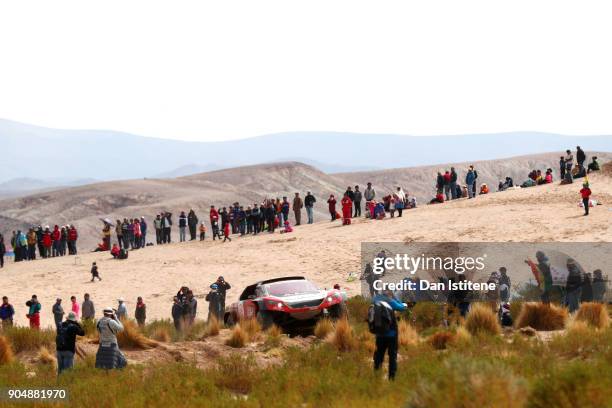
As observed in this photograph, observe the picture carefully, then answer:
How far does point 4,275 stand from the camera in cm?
3722

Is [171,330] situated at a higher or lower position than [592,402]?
lower

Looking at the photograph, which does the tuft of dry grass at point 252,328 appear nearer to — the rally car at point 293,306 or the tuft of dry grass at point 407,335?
the rally car at point 293,306

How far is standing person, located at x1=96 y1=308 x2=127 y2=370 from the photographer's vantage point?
12859 millimetres

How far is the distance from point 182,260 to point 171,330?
56.7 ft

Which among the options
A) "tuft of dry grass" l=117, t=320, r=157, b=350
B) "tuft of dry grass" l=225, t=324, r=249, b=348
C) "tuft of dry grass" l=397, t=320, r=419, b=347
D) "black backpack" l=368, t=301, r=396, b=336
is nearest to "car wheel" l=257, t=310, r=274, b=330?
"tuft of dry grass" l=225, t=324, r=249, b=348

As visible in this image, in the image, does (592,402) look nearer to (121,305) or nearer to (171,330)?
(171,330)

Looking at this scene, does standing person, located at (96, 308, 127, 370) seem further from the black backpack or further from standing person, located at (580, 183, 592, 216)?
standing person, located at (580, 183, 592, 216)

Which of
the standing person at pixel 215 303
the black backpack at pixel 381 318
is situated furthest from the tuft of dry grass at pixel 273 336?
the standing person at pixel 215 303

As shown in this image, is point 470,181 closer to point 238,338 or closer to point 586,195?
point 586,195

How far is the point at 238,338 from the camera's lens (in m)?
15.9

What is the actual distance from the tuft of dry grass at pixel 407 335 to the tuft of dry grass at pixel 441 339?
36 cm

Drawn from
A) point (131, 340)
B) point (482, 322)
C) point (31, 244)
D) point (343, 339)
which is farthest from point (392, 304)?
point (31, 244)

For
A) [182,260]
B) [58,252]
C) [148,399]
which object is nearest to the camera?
[148,399]

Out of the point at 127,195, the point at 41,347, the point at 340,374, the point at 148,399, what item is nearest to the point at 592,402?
the point at 340,374
